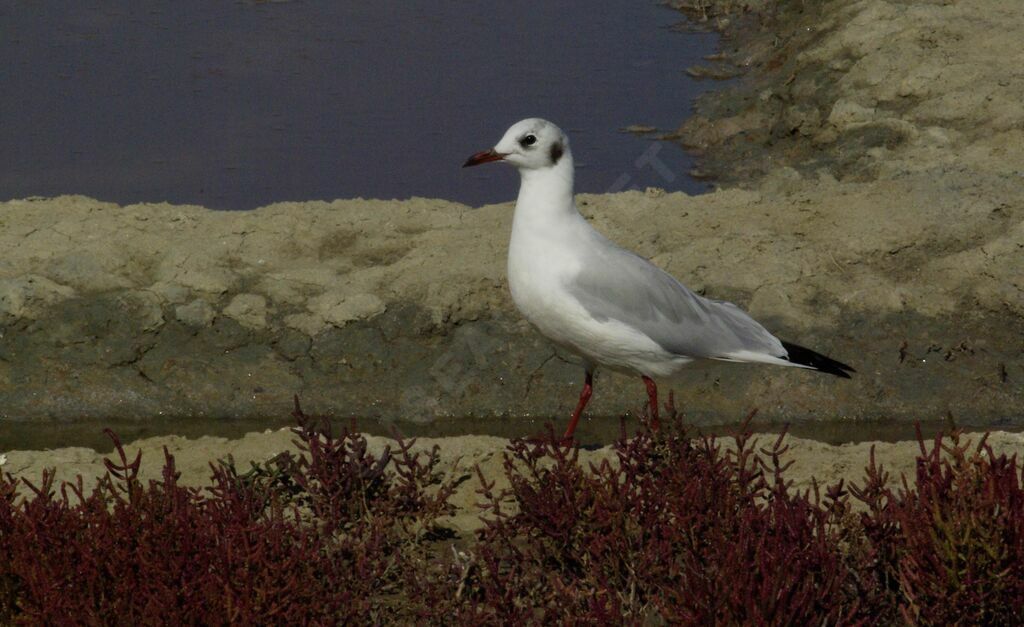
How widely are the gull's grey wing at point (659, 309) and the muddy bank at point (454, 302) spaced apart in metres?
0.70

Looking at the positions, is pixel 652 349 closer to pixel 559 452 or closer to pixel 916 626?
pixel 559 452

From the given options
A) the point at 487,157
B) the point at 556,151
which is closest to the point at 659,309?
the point at 556,151

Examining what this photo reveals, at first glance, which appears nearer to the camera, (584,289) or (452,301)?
(584,289)

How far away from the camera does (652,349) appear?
269 inches

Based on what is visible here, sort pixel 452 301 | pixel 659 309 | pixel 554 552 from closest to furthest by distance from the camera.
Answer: pixel 554 552 → pixel 659 309 → pixel 452 301

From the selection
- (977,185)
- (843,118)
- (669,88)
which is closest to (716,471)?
(977,185)

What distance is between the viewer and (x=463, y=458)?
657 centimetres

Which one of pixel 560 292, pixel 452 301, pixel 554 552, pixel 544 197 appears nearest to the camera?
pixel 554 552

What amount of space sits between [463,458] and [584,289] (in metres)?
0.87

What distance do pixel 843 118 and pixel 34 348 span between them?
21.0 ft

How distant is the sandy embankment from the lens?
8359 mm

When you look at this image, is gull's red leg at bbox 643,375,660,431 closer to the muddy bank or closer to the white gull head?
the muddy bank

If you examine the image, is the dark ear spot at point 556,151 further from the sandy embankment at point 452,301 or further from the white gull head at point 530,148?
the sandy embankment at point 452,301

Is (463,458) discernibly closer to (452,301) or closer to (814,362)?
(814,362)
